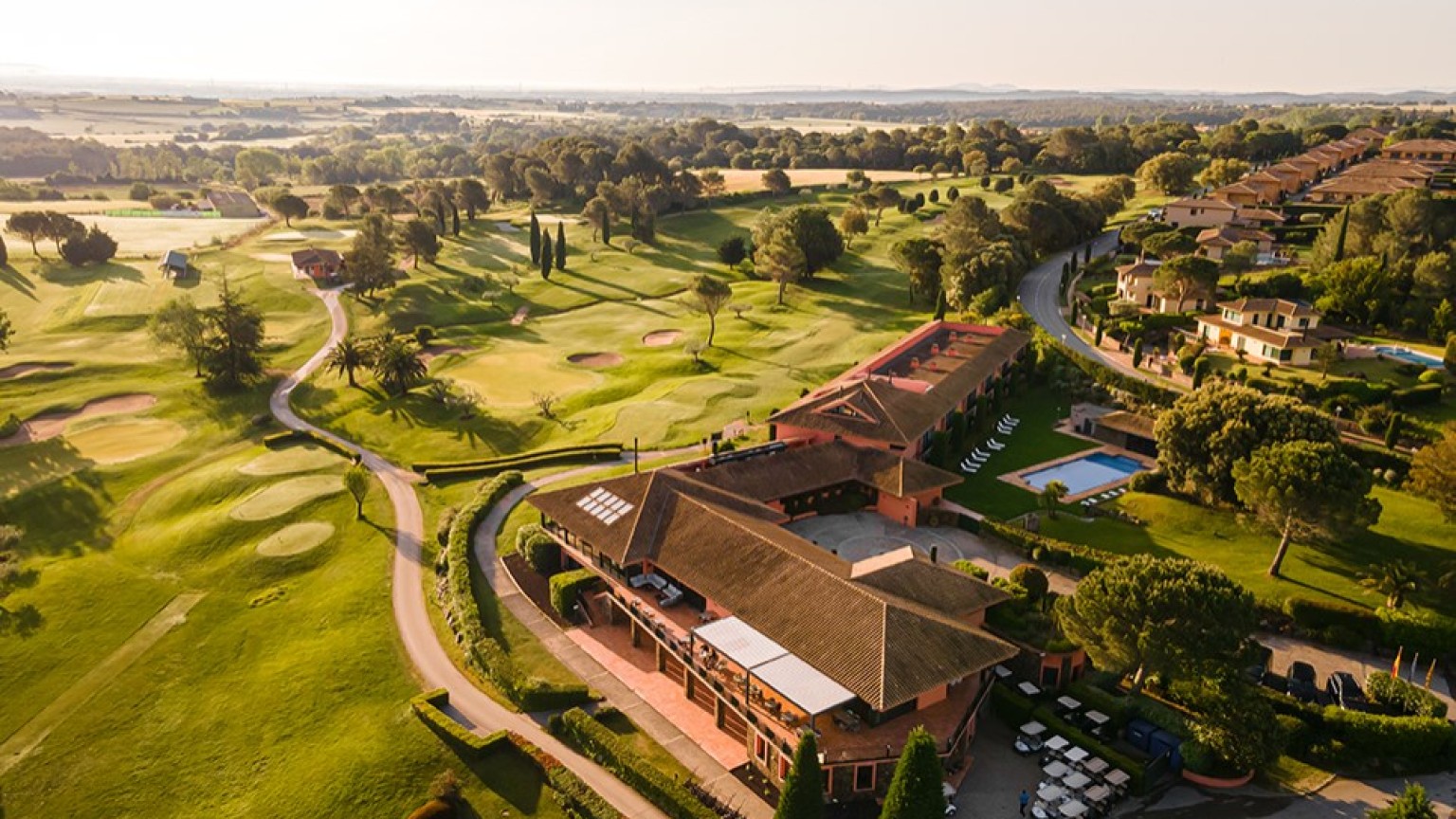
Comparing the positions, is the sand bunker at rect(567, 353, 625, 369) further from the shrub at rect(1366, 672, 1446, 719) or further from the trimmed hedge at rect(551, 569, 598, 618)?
the shrub at rect(1366, 672, 1446, 719)

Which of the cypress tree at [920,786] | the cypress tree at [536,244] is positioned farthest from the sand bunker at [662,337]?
the cypress tree at [920,786]

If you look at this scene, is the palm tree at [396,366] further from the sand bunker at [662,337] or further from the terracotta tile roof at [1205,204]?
the terracotta tile roof at [1205,204]

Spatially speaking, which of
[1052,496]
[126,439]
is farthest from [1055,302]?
[126,439]

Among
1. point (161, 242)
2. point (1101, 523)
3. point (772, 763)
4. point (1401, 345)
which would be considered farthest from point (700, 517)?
point (161, 242)

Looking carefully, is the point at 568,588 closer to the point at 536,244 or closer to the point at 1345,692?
the point at 1345,692

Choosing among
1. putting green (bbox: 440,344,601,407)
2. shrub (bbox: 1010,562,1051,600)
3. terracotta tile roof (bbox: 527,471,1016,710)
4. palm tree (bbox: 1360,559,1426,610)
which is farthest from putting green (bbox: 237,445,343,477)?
palm tree (bbox: 1360,559,1426,610)
